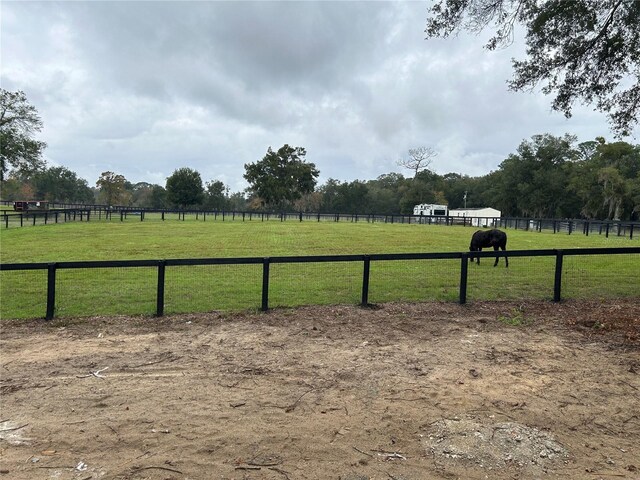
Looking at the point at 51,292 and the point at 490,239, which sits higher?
the point at 490,239

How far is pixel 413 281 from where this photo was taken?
1123 cm

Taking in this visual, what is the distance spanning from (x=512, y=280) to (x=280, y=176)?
80.6m

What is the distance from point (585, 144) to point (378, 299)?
101584mm

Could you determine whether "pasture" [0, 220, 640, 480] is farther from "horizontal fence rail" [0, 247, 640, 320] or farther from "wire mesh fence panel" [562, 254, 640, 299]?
"wire mesh fence panel" [562, 254, 640, 299]

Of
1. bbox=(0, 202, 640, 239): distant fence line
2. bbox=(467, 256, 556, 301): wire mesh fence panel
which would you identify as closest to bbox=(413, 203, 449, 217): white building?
bbox=(0, 202, 640, 239): distant fence line

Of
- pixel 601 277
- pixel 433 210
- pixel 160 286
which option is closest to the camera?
pixel 160 286

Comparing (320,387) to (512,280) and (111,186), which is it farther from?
(111,186)

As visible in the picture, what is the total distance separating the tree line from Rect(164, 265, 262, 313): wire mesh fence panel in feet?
181

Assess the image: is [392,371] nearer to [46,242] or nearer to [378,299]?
[378,299]

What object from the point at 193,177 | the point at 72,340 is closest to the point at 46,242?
the point at 72,340

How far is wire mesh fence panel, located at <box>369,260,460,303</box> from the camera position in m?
9.50

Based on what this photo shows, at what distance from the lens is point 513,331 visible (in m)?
6.88

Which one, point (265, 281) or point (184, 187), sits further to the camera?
point (184, 187)

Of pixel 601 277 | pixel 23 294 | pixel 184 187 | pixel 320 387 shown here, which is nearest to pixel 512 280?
pixel 601 277
